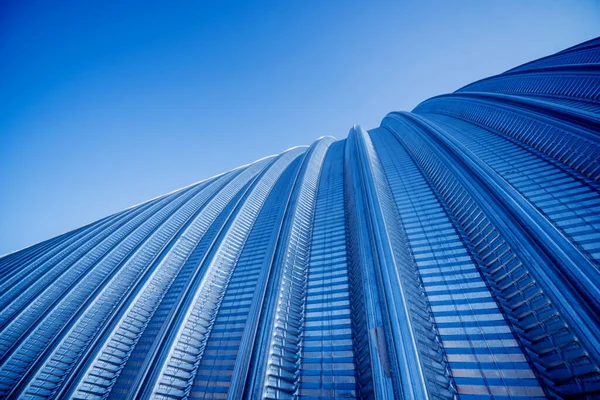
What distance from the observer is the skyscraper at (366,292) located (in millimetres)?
5715

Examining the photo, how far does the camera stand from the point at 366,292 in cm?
761

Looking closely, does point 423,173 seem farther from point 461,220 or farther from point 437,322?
point 437,322

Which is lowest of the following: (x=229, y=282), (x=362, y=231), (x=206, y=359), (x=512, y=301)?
(x=206, y=359)

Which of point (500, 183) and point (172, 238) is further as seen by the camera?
point (172, 238)

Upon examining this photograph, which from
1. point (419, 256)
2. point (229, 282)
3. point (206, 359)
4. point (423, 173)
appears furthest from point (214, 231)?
point (423, 173)

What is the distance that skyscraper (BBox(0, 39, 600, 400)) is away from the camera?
5.71 meters

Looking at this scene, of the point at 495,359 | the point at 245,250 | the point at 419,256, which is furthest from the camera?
the point at 245,250

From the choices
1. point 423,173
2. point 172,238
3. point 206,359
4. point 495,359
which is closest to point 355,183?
point 423,173

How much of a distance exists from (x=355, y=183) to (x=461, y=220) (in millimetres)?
6530

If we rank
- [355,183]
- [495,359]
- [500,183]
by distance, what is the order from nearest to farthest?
[495,359] → [500,183] → [355,183]

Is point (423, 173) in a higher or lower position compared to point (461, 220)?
higher

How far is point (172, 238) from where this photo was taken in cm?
1628

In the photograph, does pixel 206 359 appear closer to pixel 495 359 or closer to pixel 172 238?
pixel 495 359

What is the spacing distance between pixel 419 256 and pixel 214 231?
42.0 feet
